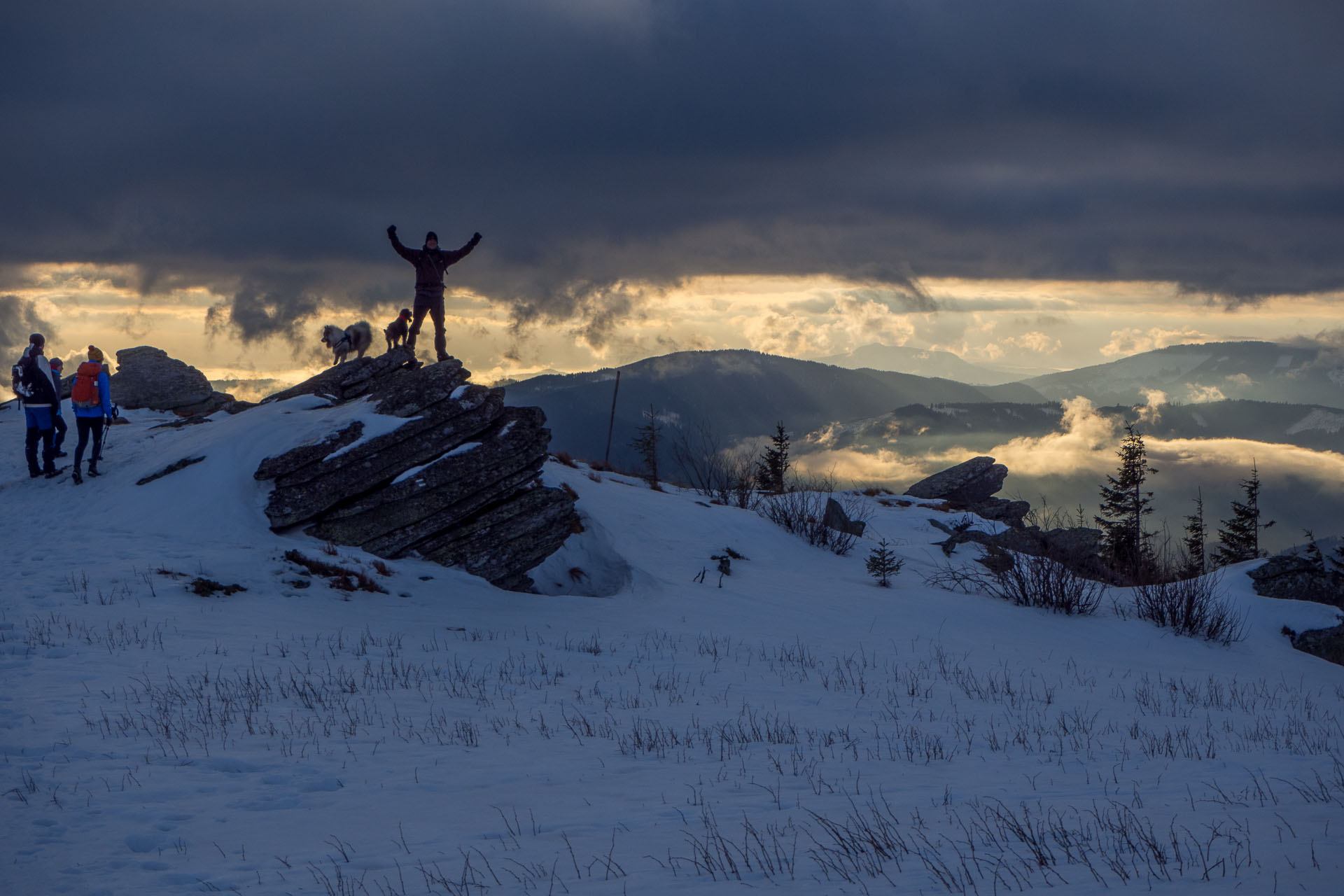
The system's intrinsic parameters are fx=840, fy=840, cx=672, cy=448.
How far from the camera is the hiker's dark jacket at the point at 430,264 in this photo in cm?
1756

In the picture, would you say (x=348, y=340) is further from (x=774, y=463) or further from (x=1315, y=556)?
(x=774, y=463)

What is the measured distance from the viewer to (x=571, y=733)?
7.86 meters

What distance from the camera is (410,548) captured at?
15.4 m

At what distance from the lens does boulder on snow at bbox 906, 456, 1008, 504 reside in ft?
120

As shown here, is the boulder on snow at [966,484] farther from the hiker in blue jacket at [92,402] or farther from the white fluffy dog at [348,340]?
the hiker in blue jacket at [92,402]

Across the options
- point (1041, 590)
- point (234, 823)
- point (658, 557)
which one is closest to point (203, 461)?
point (658, 557)

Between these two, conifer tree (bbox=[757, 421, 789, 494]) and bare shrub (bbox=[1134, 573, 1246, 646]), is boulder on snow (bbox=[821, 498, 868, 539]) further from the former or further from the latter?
conifer tree (bbox=[757, 421, 789, 494])

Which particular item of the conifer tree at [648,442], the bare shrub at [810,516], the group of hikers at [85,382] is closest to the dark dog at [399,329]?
the group of hikers at [85,382]

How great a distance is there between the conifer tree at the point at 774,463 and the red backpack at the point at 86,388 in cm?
3097

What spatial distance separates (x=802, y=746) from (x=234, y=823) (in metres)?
4.53

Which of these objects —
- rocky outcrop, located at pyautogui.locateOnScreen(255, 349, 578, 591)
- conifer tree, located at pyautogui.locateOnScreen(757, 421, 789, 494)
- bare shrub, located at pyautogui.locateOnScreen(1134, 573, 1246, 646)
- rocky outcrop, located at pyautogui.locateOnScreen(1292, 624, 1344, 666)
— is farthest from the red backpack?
conifer tree, located at pyautogui.locateOnScreen(757, 421, 789, 494)

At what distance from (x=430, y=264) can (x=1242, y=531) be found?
62735 millimetres

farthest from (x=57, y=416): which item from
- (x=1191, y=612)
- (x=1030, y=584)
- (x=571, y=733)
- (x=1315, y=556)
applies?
(x=1315, y=556)

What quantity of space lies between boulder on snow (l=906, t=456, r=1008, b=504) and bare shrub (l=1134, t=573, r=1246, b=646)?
17.2 meters
